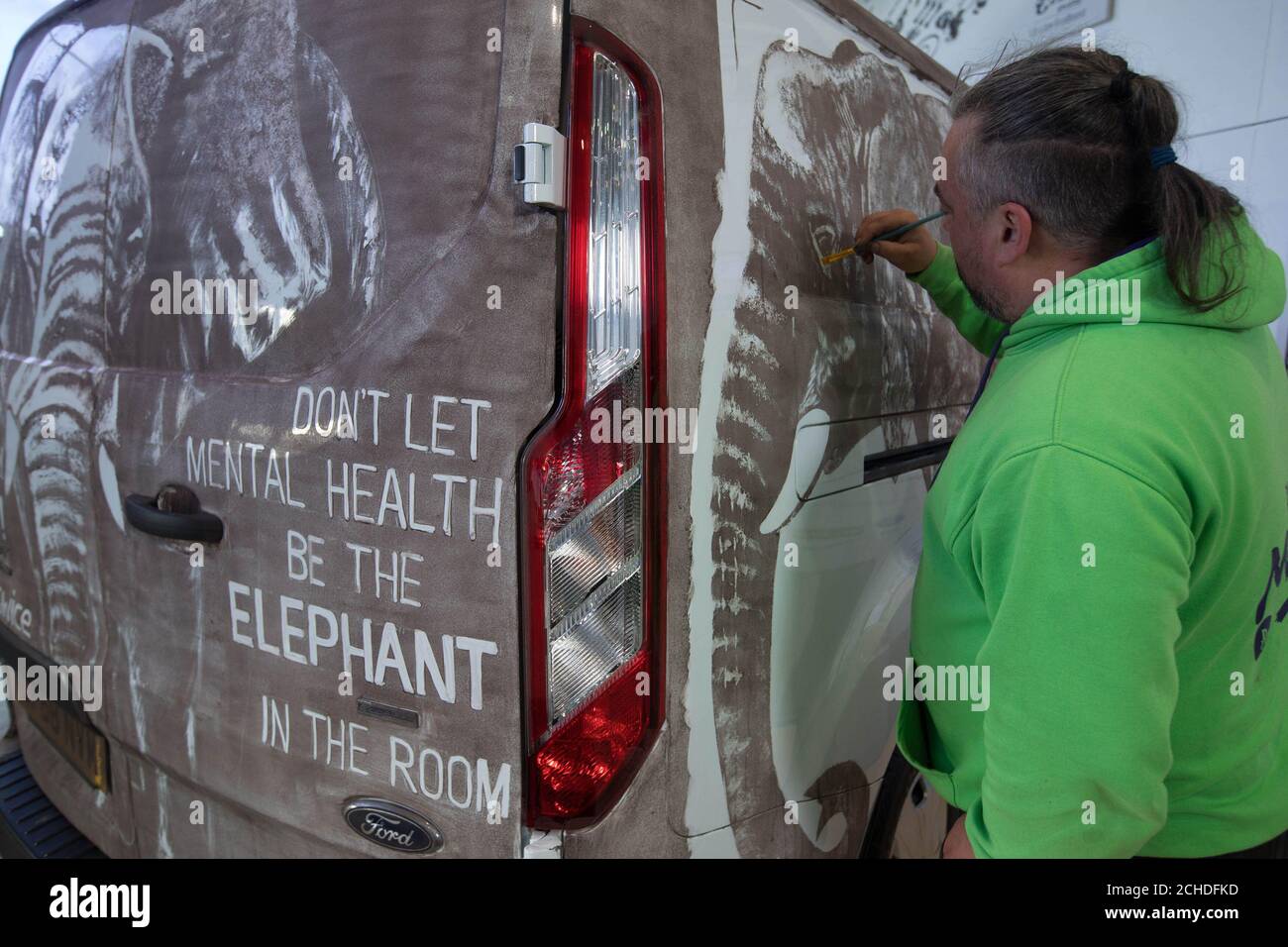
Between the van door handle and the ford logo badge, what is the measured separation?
0.48m

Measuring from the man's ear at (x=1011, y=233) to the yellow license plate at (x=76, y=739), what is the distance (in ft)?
5.99

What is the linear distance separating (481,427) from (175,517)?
65cm

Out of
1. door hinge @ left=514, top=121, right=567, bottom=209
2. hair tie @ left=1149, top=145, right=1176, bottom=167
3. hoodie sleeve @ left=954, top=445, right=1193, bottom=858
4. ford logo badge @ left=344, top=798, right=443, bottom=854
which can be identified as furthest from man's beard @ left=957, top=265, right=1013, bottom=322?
ford logo badge @ left=344, top=798, right=443, bottom=854

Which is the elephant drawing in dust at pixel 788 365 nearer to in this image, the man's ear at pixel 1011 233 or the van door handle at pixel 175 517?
the man's ear at pixel 1011 233

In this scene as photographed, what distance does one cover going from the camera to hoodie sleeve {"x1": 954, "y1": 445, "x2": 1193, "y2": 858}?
2.85 feet

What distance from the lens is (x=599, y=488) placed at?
1038 mm

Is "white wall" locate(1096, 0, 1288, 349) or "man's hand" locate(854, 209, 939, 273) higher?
"white wall" locate(1096, 0, 1288, 349)

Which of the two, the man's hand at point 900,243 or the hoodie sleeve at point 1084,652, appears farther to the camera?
the man's hand at point 900,243

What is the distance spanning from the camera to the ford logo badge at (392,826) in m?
1.12

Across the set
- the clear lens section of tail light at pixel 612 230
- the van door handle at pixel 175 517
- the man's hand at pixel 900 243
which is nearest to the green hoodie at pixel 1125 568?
the man's hand at pixel 900 243

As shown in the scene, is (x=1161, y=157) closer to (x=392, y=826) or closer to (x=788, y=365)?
Result: (x=788, y=365)

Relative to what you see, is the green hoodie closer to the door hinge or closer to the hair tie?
the hair tie

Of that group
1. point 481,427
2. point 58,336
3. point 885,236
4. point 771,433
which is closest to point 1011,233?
point 885,236
